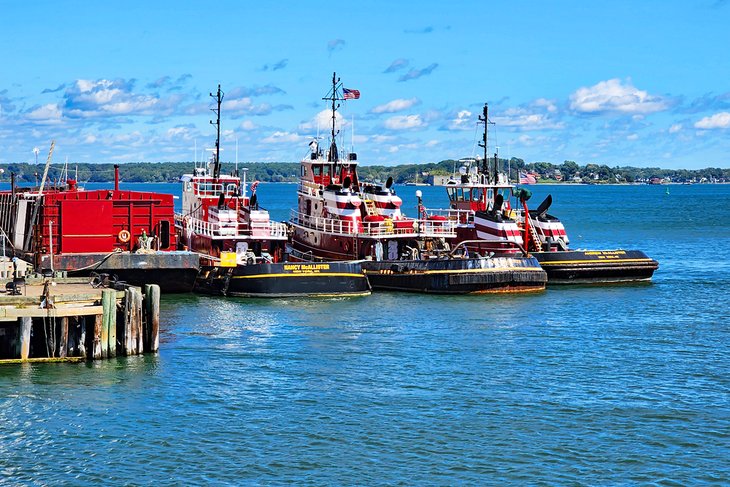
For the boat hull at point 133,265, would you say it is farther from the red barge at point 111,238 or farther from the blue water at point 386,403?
the blue water at point 386,403

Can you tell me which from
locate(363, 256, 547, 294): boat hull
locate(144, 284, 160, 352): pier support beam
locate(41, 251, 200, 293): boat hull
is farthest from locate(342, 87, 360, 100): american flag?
locate(144, 284, 160, 352): pier support beam

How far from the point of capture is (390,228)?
171ft

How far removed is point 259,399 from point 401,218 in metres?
26.2

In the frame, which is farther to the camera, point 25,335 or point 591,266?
point 591,266

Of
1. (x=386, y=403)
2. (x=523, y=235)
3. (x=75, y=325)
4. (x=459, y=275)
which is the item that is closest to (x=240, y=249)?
(x=459, y=275)

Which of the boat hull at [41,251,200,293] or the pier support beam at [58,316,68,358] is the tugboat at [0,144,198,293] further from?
the pier support beam at [58,316,68,358]

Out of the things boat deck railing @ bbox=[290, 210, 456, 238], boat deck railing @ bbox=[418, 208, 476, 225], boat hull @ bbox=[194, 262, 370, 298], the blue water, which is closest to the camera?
the blue water

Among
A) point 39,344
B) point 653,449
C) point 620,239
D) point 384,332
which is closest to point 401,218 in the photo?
point 384,332

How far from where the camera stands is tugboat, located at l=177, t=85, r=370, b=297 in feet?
154

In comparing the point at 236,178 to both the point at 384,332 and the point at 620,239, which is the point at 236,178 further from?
the point at 620,239

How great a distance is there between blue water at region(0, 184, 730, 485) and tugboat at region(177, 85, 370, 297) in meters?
2.75

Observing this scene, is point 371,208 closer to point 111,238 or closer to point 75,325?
point 111,238

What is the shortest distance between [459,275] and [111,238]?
50.1ft

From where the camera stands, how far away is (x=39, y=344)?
3203cm
